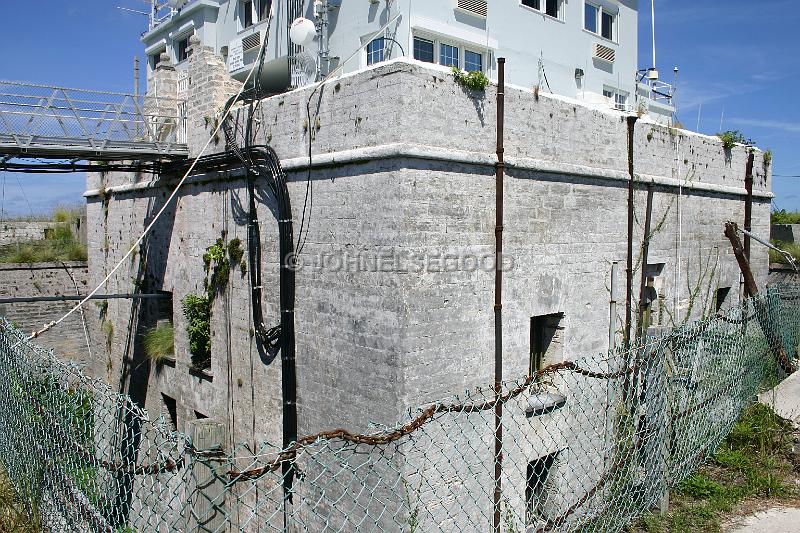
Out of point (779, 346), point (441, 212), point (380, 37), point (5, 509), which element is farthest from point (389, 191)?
point (380, 37)

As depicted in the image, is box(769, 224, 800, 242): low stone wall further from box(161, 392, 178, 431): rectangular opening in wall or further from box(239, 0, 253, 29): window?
box(161, 392, 178, 431): rectangular opening in wall

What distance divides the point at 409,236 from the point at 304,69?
9.92m

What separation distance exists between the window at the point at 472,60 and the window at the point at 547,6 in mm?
2230

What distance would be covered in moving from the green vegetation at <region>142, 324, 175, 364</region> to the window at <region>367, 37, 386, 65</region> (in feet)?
27.6

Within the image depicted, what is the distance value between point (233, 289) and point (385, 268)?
136 inches

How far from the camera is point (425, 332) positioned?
718 cm

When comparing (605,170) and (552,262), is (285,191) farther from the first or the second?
(605,170)

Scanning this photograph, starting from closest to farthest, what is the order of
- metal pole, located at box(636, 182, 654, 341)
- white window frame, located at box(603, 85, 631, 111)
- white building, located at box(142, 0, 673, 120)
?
metal pole, located at box(636, 182, 654, 341), white building, located at box(142, 0, 673, 120), white window frame, located at box(603, 85, 631, 111)

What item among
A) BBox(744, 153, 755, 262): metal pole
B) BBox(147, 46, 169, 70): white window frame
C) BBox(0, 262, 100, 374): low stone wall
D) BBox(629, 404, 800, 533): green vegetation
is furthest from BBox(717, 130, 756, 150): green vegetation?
BBox(147, 46, 169, 70): white window frame

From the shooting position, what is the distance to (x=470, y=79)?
7.54 meters

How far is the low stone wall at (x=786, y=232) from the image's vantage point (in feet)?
71.5

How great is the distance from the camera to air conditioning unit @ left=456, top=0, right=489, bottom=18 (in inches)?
659

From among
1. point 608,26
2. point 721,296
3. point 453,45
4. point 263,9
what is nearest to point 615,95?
point 608,26

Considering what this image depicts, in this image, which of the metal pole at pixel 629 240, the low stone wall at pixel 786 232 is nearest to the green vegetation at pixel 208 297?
the metal pole at pixel 629 240
